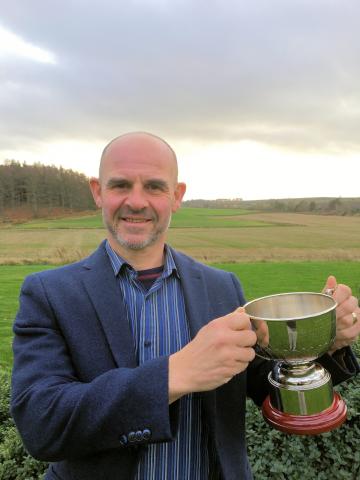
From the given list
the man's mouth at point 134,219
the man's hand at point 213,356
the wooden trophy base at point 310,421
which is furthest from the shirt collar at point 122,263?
the wooden trophy base at point 310,421

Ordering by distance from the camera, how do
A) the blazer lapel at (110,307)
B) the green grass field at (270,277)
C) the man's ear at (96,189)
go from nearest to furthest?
the blazer lapel at (110,307)
the man's ear at (96,189)
the green grass field at (270,277)

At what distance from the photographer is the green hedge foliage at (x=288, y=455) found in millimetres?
3166

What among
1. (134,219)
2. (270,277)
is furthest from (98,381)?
(270,277)

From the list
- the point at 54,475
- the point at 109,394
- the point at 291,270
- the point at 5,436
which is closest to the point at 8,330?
the point at 5,436

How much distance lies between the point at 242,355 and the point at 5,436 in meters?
3.21

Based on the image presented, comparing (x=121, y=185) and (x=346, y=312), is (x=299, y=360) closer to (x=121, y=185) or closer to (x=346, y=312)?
(x=346, y=312)

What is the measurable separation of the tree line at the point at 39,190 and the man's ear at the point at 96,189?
2240 centimetres

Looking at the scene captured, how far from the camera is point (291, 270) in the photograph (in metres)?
10.4

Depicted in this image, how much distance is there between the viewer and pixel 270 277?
Result: 969 centimetres

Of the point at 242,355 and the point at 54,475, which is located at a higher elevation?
the point at 242,355

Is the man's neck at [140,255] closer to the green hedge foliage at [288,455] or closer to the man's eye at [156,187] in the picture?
the man's eye at [156,187]

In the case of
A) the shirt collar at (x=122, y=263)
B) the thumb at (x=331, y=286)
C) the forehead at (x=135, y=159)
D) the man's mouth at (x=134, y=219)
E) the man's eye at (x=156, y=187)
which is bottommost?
the thumb at (x=331, y=286)

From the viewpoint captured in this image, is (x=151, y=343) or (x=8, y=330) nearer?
(x=151, y=343)

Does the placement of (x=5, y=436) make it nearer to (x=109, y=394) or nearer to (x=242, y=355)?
(x=109, y=394)
